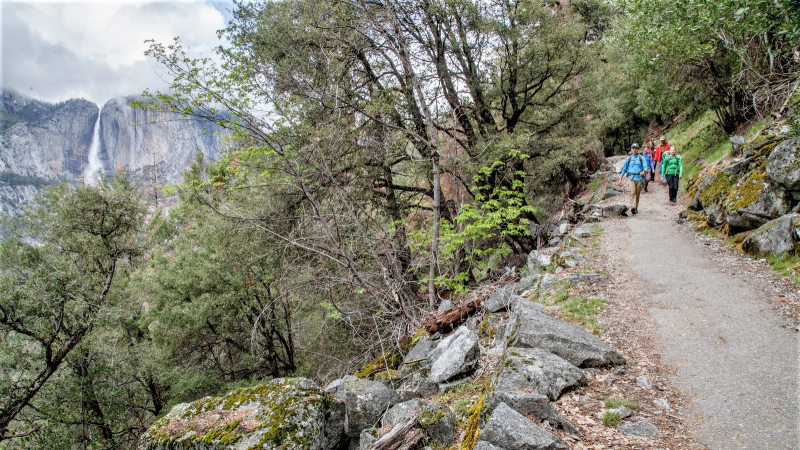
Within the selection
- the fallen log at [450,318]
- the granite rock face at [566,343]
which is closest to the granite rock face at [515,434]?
the granite rock face at [566,343]

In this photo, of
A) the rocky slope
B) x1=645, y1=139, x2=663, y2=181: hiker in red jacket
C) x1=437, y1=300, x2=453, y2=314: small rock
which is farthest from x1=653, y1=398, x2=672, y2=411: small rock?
x1=645, y1=139, x2=663, y2=181: hiker in red jacket

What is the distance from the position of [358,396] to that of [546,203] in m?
15.4

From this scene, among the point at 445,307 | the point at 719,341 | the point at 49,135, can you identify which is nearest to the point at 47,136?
the point at 49,135

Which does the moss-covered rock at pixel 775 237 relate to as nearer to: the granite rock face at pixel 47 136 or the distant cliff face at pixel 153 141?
the distant cliff face at pixel 153 141

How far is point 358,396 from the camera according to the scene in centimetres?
441

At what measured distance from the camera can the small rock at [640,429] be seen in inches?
114

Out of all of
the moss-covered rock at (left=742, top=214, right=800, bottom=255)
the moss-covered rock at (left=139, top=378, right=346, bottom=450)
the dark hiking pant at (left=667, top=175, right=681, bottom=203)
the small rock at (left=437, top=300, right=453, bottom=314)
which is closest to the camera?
the moss-covered rock at (left=139, top=378, right=346, bottom=450)

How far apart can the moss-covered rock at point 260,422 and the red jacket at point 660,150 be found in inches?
567

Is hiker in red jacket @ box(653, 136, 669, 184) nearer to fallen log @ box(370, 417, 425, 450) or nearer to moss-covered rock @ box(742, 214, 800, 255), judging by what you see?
moss-covered rock @ box(742, 214, 800, 255)

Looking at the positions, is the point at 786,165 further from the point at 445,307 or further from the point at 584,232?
the point at 445,307

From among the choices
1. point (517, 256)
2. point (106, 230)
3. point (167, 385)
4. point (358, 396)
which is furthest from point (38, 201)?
point (517, 256)

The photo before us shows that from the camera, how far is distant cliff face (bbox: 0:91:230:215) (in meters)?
30.9

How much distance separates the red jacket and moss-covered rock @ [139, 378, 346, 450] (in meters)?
14.4

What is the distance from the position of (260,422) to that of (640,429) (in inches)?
133
